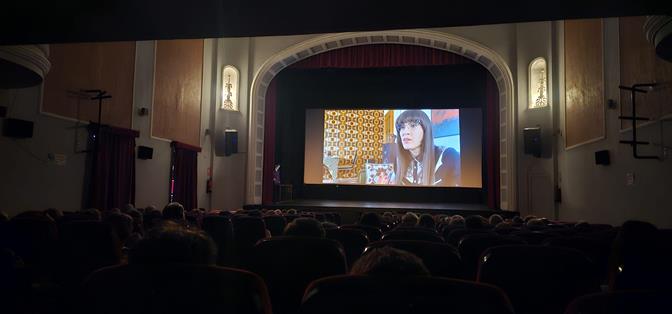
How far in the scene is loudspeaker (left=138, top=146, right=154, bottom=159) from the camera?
993cm

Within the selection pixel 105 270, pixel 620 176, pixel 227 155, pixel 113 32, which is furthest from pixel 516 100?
pixel 105 270

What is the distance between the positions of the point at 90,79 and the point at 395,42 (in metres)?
8.73

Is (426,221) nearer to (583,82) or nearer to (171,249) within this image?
(171,249)

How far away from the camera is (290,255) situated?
6.88 feet

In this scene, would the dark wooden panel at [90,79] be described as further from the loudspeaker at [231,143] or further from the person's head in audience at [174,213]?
the person's head in audience at [174,213]

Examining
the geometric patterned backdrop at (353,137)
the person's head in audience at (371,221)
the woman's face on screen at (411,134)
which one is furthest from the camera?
the geometric patterned backdrop at (353,137)

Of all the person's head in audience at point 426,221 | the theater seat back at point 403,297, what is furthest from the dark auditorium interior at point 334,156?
the person's head in audience at point 426,221

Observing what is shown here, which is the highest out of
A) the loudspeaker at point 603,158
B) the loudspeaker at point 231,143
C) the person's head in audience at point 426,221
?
the loudspeaker at point 231,143

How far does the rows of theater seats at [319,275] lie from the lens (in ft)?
3.40

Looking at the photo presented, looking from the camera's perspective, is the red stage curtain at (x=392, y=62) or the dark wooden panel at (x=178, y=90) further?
the red stage curtain at (x=392, y=62)

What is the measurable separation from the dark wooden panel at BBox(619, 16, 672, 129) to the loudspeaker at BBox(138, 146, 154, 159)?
9537mm

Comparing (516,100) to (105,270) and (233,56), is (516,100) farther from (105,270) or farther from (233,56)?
(105,270)

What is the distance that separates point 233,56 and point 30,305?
12.3m

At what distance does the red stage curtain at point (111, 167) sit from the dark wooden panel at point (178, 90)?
1.25 m
